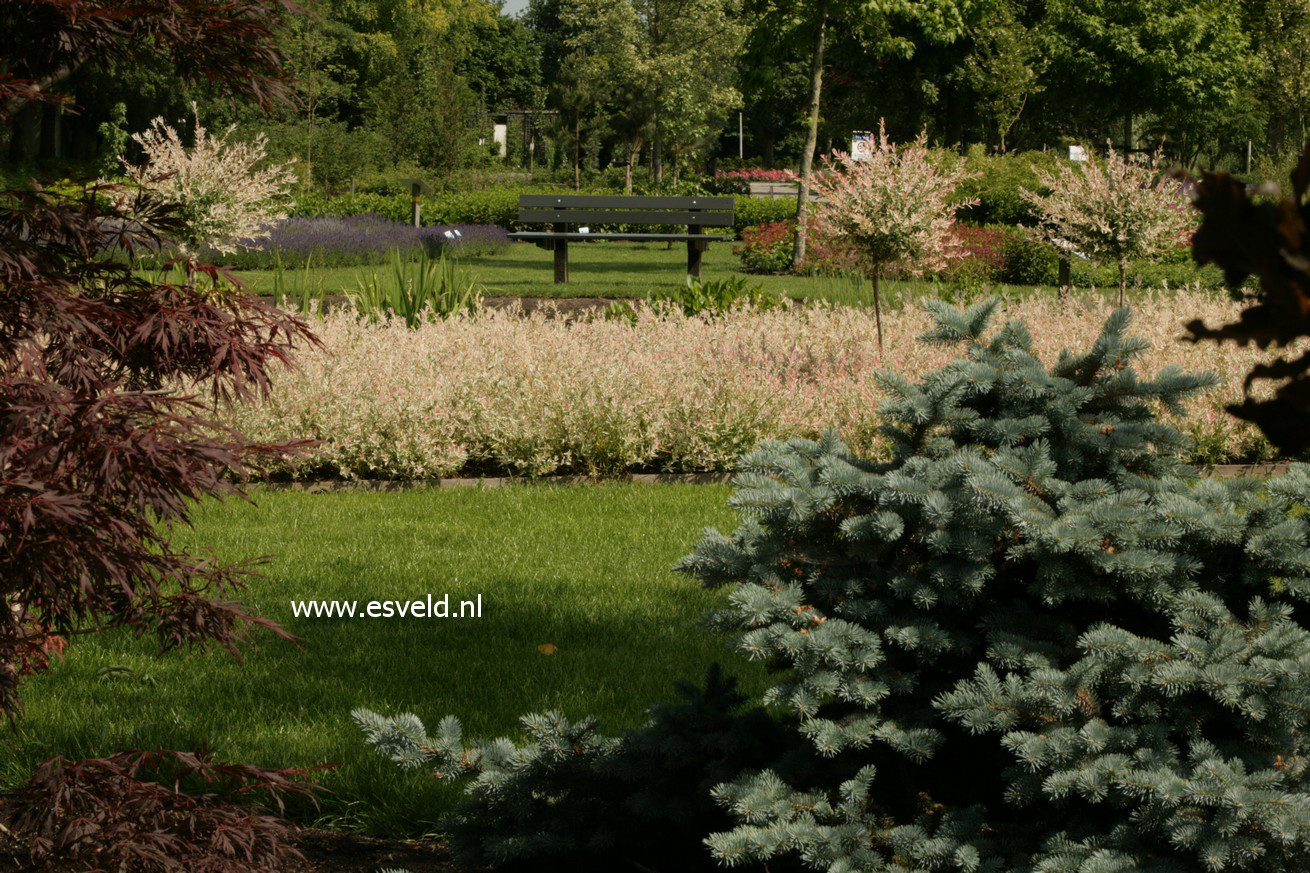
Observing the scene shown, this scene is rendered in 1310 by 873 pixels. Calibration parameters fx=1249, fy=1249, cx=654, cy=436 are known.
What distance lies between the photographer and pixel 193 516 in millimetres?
6336

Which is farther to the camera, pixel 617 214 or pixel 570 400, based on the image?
pixel 617 214

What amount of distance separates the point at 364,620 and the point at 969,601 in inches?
114

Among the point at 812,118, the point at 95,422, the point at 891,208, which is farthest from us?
the point at 812,118

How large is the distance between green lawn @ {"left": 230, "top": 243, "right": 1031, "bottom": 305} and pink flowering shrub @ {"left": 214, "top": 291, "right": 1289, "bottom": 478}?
2170 mm

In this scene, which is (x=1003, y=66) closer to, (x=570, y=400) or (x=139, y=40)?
(x=570, y=400)

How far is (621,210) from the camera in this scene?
1798cm

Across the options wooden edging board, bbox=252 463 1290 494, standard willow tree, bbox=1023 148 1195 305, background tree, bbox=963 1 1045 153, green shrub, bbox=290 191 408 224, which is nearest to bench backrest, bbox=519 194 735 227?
standard willow tree, bbox=1023 148 1195 305

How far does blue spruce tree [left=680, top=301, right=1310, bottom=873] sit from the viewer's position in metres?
2.35

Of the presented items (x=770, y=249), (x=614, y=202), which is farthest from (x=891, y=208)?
(x=770, y=249)

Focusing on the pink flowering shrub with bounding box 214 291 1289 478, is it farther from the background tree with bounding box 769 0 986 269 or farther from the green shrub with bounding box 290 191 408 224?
the green shrub with bounding box 290 191 408 224

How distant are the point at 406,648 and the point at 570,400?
111 inches

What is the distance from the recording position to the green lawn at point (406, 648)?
3691 millimetres

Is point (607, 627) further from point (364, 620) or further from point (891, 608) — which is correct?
point (891, 608)

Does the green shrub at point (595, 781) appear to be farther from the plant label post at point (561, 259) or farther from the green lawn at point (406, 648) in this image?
the plant label post at point (561, 259)
